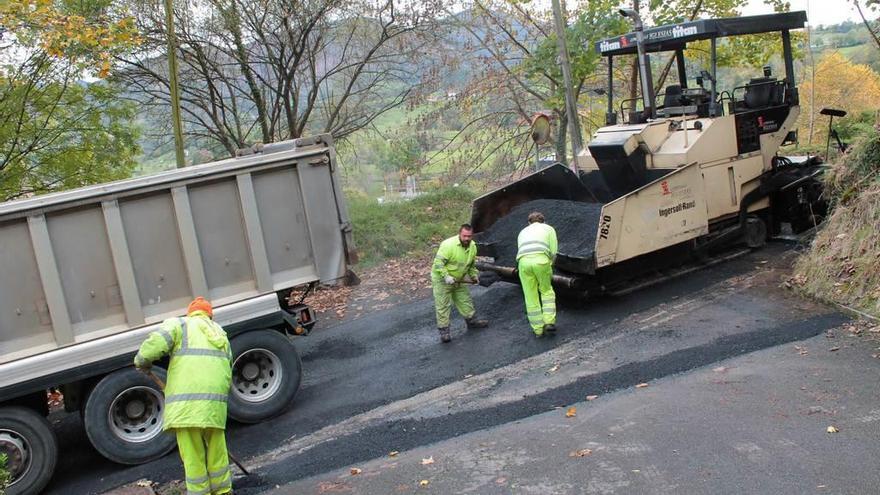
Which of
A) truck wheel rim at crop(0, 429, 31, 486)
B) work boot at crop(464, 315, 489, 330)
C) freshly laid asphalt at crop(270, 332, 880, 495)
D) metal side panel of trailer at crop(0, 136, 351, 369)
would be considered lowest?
freshly laid asphalt at crop(270, 332, 880, 495)

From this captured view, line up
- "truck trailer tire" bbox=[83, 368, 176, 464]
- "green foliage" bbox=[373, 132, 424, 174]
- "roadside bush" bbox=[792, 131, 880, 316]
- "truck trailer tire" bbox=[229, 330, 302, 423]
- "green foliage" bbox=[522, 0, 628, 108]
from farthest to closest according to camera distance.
→ "green foliage" bbox=[373, 132, 424, 174]
"green foliage" bbox=[522, 0, 628, 108]
"roadside bush" bbox=[792, 131, 880, 316]
"truck trailer tire" bbox=[229, 330, 302, 423]
"truck trailer tire" bbox=[83, 368, 176, 464]

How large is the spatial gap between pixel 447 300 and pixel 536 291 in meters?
0.96

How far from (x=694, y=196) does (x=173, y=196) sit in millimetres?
5582

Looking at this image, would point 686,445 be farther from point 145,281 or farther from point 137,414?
point 145,281

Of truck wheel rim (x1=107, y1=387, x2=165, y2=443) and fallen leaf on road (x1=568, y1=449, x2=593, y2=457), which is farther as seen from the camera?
truck wheel rim (x1=107, y1=387, x2=165, y2=443)

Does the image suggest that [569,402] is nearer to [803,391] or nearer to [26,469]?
[803,391]

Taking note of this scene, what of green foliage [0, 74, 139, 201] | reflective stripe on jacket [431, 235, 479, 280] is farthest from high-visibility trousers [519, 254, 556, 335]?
green foliage [0, 74, 139, 201]

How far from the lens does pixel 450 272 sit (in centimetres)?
802

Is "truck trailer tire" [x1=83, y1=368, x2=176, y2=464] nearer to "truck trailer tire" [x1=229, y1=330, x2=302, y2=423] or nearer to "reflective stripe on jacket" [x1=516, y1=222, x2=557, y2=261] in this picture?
"truck trailer tire" [x1=229, y1=330, x2=302, y2=423]

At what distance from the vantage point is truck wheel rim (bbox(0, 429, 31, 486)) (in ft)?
18.9

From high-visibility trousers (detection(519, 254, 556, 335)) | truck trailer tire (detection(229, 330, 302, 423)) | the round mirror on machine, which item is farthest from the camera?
the round mirror on machine

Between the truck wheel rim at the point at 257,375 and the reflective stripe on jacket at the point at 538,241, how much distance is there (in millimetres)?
2689

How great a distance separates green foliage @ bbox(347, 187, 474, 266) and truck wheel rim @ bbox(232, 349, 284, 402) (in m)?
5.32

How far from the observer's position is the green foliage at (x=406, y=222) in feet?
40.7
